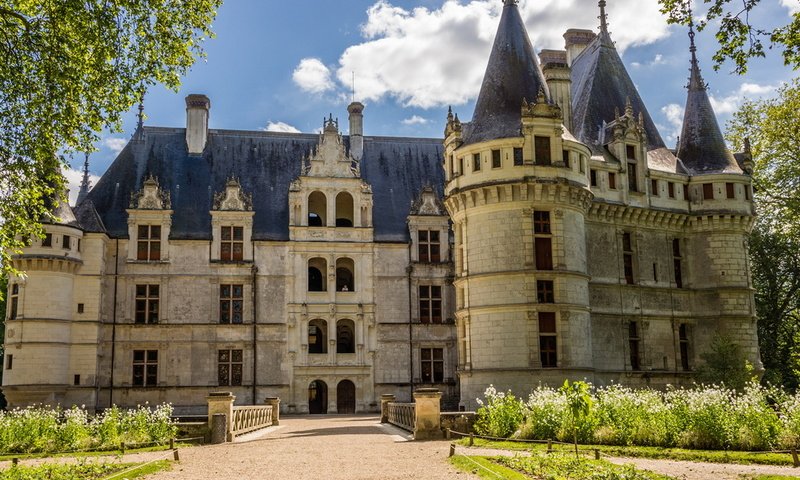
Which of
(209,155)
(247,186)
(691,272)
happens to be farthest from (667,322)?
(209,155)

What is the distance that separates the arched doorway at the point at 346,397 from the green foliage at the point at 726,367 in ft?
49.1

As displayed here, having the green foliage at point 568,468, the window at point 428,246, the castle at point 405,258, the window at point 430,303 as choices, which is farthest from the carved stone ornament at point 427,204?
the green foliage at point 568,468

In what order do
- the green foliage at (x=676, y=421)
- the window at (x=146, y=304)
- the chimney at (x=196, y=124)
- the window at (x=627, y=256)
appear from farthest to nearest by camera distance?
the chimney at (x=196, y=124), the window at (x=146, y=304), the window at (x=627, y=256), the green foliage at (x=676, y=421)

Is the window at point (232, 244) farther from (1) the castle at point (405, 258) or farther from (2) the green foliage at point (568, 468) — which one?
(2) the green foliage at point (568, 468)

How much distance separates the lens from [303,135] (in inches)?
1651

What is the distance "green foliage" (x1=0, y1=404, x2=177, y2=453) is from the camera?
17969 millimetres

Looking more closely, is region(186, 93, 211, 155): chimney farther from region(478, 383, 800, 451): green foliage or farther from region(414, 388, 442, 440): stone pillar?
region(478, 383, 800, 451): green foliage

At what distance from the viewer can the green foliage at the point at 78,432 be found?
17969 mm

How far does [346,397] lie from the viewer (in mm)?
37031

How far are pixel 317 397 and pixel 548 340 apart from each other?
1424 centimetres

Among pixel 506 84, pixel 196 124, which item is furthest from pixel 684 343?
pixel 196 124

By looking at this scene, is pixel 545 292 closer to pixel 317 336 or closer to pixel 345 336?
pixel 317 336

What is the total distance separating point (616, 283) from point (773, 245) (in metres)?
13.7

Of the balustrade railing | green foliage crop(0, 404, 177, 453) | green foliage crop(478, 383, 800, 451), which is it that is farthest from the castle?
green foliage crop(0, 404, 177, 453)
